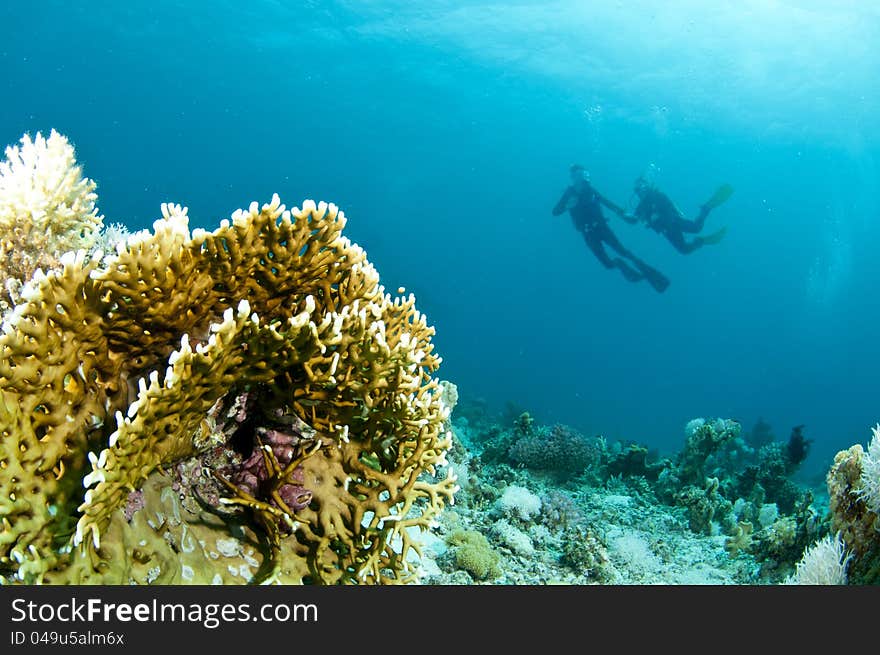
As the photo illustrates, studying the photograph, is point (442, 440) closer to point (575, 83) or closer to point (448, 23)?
point (448, 23)

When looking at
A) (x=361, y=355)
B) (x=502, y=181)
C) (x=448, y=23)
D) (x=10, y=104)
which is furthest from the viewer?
(x=502, y=181)

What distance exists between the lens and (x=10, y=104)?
110 meters

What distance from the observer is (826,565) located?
4512 millimetres

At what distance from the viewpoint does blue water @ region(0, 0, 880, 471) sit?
5447 cm

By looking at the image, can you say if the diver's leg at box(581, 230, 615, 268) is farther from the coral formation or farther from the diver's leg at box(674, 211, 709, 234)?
the coral formation

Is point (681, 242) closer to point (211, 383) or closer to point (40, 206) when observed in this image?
point (40, 206)

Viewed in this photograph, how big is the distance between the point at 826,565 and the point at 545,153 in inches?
4355

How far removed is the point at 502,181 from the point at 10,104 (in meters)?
110

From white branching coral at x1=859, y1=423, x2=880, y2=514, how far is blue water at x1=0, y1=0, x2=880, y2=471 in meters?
22.1

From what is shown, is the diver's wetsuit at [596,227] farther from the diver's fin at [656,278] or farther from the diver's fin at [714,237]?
Answer: the diver's fin at [714,237]

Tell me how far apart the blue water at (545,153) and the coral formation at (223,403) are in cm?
2450

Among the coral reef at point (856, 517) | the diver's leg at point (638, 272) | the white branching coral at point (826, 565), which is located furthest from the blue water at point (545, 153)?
the white branching coral at point (826, 565)
